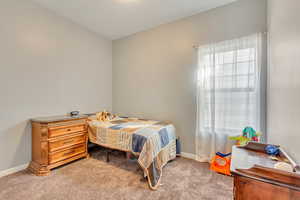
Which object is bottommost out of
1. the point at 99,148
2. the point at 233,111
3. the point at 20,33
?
the point at 99,148

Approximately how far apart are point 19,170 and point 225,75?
12.0 ft

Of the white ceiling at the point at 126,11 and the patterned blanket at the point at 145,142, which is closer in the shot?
the patterned blanket at the point at 145,142

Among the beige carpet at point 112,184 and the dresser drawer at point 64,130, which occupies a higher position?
the dresser drawer at point 64,130

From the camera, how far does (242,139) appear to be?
1.78 m

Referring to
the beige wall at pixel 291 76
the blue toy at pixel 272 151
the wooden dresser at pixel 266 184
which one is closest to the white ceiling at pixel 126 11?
the beige wall at pixel 291 76

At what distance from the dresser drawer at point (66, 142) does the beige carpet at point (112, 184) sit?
0.35m

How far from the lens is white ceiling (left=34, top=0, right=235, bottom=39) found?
2.27m

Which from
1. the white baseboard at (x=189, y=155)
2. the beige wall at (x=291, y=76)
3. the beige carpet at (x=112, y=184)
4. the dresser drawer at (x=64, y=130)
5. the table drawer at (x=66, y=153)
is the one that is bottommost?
the beige carpet at (x=112, y=184)

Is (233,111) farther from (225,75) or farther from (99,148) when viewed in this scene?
(99,148)

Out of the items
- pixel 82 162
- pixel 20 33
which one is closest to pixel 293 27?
pixel 82 162

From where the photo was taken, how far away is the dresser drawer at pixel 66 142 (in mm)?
2121

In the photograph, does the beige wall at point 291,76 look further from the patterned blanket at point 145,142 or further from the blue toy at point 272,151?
the patterned blanket at point 145,142

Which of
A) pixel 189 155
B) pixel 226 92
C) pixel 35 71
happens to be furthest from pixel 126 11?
pixel 189 155

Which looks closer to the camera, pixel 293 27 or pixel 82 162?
pixel 293 27
